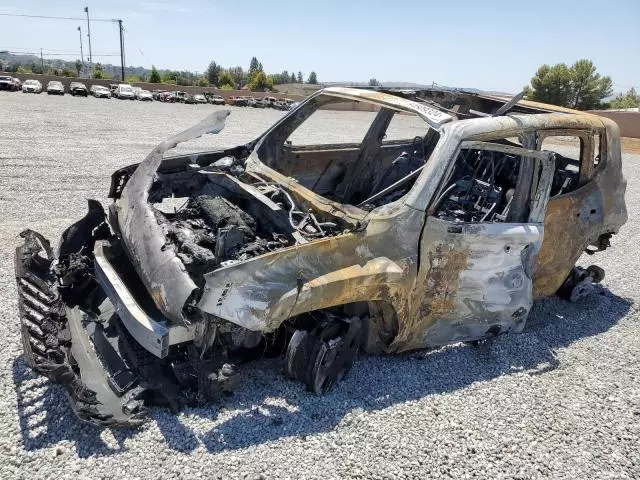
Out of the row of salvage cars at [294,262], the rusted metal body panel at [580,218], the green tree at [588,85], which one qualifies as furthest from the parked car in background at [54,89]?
the green tree at [588,85]

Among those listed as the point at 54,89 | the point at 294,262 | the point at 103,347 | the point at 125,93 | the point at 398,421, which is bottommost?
the point at 398,421

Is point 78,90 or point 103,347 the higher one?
point 78,90

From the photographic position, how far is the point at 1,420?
314cm

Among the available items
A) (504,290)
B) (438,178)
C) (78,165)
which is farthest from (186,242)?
(78,165)

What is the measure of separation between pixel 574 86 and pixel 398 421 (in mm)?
48623

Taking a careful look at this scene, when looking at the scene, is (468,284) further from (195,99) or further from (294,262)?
(195,99)

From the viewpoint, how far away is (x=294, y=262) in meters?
3.23

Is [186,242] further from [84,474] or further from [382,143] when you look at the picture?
[382,143]

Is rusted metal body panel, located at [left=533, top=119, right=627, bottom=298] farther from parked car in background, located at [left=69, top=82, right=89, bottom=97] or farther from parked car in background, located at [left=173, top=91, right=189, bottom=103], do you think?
parked car in background, located at [left=69, top=82, right=89, bottom=97]

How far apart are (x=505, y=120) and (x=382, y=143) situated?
171cm

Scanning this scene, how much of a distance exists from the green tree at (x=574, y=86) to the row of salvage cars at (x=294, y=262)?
4430 centimetres

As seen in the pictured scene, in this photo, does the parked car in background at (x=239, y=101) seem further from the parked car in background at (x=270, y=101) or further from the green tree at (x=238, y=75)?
the green tree at (x=238, y=75)

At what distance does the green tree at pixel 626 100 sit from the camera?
44.7 metres

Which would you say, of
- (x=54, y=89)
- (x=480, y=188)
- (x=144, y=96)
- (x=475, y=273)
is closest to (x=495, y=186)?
(x=480, y=188)
